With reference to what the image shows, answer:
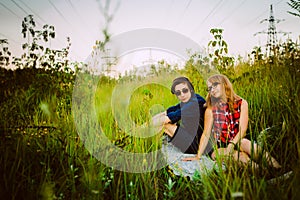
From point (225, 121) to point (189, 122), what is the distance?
51 cm

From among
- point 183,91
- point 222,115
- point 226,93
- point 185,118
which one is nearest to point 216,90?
point 226,93

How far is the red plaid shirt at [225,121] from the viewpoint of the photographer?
10.1 feet

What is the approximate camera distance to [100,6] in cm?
305

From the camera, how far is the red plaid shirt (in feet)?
10.1

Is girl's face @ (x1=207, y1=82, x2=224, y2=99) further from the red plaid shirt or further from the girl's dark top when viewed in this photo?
the girl's dark top

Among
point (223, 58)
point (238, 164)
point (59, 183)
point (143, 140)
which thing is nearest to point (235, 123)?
point (238, 164)

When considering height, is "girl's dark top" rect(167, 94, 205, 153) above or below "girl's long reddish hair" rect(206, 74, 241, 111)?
below

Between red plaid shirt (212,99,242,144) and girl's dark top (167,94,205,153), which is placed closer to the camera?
red plaid shirt (212,99,242,144)

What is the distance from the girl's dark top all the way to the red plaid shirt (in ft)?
0.75

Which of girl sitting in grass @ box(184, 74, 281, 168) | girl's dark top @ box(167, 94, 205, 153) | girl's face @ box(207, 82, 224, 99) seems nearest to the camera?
girl sitting in grass @ box(184, 74, 281, 168)

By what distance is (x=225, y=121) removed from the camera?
3121mm

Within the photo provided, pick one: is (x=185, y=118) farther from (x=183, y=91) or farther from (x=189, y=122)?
(x=183, y=91)

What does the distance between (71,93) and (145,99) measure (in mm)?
984

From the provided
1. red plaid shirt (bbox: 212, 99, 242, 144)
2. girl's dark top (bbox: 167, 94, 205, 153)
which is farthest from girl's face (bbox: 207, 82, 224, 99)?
girl's dark top (bbox: 167, 94, 205, 153)
